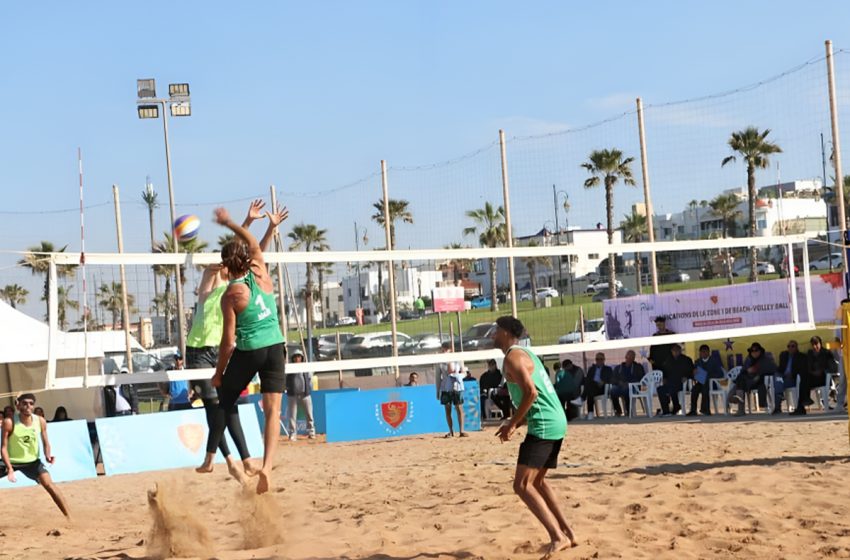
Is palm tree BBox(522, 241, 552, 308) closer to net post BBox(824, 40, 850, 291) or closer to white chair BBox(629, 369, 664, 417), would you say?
white chair BBox(629, 369, 664, 417)

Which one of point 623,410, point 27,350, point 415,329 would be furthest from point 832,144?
point 27,350

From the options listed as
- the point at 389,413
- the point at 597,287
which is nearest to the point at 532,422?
the point at 389,413

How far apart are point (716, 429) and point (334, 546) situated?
805 centimetres

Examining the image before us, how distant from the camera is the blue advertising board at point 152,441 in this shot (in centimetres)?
1337

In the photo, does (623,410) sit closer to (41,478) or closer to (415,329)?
(415,329)

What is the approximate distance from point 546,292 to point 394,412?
5.32 metres

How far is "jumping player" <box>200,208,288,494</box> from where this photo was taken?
20.6 feet

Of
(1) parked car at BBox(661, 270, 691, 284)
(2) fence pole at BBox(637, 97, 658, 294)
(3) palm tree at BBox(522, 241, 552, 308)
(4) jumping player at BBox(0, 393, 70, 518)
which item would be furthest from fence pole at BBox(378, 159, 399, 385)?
(4) jumping player at BBox(0, 393, 70, 518)

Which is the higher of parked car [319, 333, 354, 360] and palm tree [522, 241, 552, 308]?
palm tree [522, 241, 552, 308]

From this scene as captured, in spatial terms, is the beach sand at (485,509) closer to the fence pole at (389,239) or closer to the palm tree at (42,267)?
the palm tree at (42,267)

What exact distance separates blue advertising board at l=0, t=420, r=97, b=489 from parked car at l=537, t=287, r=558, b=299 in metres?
9.82

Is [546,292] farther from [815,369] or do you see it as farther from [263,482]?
[263,482]

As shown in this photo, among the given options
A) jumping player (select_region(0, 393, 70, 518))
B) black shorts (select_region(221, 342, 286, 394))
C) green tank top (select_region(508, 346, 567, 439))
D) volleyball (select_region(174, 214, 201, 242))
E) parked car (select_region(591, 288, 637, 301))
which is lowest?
jumping player (select_region(0, 393, 70, 518))

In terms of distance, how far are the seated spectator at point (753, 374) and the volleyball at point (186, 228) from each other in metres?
10.0
